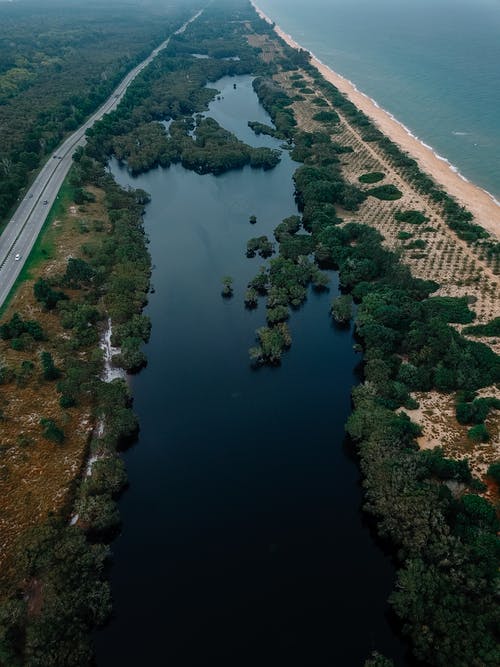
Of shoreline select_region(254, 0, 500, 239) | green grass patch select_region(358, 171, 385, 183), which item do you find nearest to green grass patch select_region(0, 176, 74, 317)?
green grass patch select_region(358, 171, 385, 183)

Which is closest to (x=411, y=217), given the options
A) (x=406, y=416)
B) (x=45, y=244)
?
(x=406, y=416)

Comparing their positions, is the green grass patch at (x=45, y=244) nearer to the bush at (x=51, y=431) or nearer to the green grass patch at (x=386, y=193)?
the bush at (x=51, y=431)

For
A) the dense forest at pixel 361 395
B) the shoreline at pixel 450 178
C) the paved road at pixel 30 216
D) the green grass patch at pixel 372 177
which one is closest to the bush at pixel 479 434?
the dense forest at pixel 361 395

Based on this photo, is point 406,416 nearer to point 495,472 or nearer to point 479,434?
point 479,434

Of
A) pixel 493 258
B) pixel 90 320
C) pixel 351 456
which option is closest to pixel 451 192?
pixel 493 258

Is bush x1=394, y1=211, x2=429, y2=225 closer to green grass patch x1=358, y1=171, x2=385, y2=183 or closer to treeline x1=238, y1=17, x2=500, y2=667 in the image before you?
treeline x1=238, y1=17, x2=500, y2=667

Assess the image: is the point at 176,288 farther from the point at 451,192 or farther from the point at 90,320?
the point at 451,192
